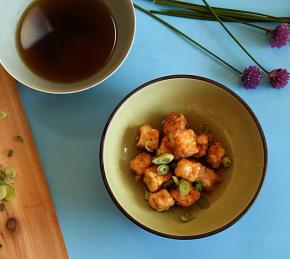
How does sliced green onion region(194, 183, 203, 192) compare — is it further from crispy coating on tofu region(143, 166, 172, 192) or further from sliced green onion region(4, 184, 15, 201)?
sliced green onion region(4, 184, 15, 201)

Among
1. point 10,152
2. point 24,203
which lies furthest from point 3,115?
point 24,203

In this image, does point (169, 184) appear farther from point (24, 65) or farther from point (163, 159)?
point (24, 65)

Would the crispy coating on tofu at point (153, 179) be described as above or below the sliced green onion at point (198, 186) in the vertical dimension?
above

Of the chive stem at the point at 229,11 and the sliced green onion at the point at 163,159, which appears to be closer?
the sliced green onion at the point at 163,159

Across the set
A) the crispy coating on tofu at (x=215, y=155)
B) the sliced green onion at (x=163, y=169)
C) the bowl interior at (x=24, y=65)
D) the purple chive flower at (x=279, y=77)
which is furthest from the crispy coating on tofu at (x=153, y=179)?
the purple chive flower at (x=279, y=77)

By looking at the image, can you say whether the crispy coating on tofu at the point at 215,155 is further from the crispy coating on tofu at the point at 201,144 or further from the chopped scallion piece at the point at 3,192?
the chopped scallion piece at the point at 3,192

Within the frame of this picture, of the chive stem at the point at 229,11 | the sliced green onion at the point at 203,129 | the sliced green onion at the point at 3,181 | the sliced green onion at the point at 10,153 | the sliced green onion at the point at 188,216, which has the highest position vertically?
the chive stem at the point at 229,11
